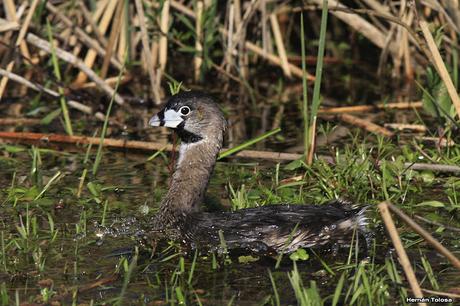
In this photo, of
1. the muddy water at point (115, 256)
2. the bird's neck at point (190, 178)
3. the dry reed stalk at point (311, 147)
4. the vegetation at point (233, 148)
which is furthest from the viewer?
the dry reed stalk at point (311, 147)

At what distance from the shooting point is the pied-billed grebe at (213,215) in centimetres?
574

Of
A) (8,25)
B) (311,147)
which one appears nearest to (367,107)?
(311,147)

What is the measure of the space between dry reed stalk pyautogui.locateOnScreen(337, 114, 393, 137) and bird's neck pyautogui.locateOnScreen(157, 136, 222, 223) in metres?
2.23

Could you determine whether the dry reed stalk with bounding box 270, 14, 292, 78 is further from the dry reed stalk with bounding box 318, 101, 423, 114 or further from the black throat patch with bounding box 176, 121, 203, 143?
the black throat patch with bounding box 176, 121, 203, 143

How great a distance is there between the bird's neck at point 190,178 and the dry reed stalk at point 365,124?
223 centimetres

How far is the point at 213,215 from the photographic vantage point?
19.8ft

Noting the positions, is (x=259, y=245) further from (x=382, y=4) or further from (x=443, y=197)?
(x=382, y=4)

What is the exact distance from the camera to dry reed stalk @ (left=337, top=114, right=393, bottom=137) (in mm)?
8383

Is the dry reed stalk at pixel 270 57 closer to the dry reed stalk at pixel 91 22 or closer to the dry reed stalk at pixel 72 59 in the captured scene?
the dry reed stalk at pixel 91 22

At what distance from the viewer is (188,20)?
9.84 metres

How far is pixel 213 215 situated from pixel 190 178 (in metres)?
0.41

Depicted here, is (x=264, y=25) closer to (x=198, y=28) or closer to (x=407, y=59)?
(x=198, y=28)

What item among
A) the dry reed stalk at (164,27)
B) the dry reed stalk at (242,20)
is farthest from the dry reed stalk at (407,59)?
the dry reed stalk at (164,27)

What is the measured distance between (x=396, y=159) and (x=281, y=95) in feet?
11.1
